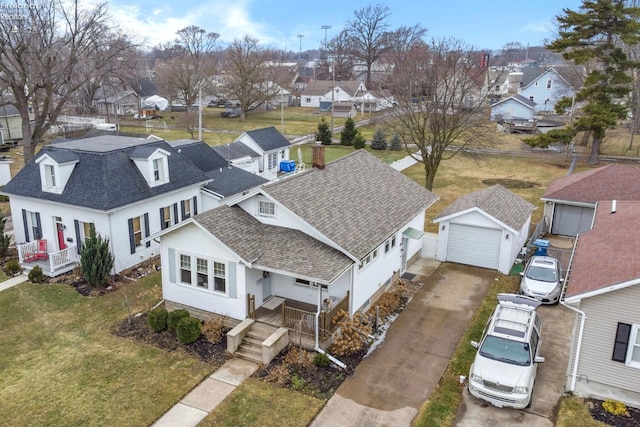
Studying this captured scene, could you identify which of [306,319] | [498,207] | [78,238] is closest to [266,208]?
[306,319]

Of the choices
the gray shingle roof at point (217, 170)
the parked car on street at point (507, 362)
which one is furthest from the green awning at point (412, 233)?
the gray shingle roof at point (217, 170)

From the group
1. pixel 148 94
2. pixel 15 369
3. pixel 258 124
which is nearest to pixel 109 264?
pixel 15 369

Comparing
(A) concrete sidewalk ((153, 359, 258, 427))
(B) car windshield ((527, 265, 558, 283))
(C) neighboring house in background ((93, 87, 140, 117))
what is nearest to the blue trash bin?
(B) car windshield ((527, 265, 558, 283))

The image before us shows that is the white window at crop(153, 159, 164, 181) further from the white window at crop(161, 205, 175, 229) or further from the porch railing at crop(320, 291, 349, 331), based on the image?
the porch railing at crop(320, 291, 349, 331)

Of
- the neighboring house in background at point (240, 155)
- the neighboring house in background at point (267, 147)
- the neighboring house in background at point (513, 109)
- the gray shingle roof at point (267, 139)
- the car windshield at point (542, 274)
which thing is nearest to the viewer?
the car windshield at point (542, 274)

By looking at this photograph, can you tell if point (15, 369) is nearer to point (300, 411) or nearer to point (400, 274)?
point (300, 411)

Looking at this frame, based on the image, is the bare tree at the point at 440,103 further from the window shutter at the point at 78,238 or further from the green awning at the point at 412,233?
the window shutter at the point at 78,238

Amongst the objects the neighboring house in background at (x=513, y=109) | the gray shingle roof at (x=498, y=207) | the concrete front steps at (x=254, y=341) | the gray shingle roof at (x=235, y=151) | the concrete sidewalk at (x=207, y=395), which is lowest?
the concrete sidewalk at (x=207, y=395)
